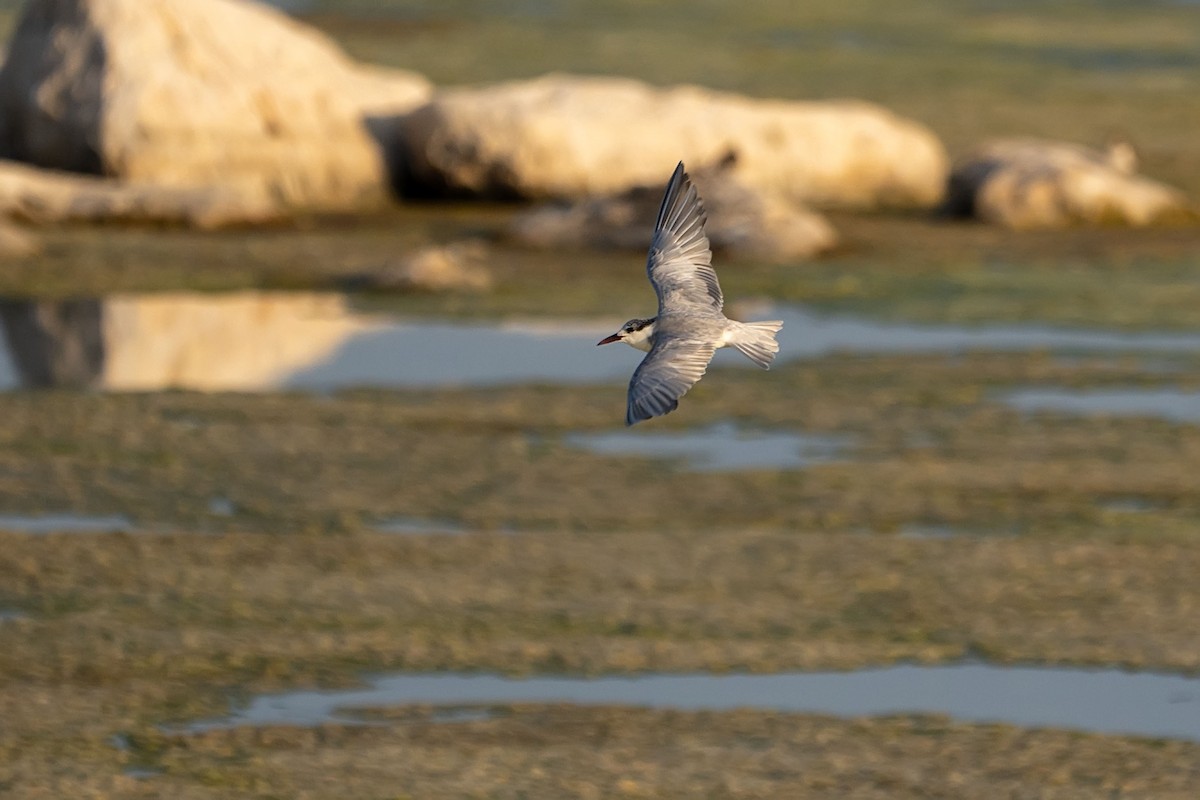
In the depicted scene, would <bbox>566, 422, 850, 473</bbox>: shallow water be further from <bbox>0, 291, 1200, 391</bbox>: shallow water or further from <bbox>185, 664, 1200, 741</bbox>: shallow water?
<bbox>185, 664, 1200, 741</bbox>: shallow water

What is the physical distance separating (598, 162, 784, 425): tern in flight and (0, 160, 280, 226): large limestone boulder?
1047cm

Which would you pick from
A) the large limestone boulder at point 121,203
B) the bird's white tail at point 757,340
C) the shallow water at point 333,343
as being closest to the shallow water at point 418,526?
the shallow water at point 333,343

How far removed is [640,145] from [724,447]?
291 inches

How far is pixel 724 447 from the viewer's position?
10891 mm

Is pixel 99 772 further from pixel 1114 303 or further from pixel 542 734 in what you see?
pixel 1114 303

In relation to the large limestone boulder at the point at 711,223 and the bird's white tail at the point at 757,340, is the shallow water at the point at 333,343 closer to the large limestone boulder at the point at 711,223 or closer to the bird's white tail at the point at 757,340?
the large limestone boulder at the point at 711,223

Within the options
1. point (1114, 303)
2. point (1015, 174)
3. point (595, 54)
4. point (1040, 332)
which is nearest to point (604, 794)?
point (1040, 332)

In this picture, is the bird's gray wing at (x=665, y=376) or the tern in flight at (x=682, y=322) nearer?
the bird's gray wing at (x=665, y=376)

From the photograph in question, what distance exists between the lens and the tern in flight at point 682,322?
17.5ft

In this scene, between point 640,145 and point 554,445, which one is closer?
point 554,445

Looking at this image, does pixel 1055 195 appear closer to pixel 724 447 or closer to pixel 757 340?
pixel 724 447

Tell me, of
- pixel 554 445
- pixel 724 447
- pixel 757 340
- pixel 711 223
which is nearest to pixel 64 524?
pixel 554 445

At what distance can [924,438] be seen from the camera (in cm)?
1106

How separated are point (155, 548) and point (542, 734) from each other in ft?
7.69
